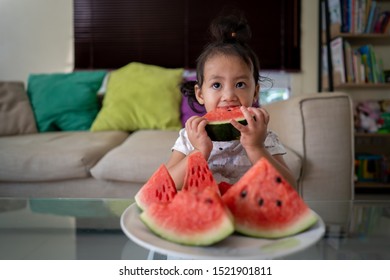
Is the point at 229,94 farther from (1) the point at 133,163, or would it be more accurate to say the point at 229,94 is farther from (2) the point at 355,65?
(2) the point at 355,65

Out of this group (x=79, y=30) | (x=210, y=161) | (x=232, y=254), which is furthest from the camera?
(x=79, y=30)

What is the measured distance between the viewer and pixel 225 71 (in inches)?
38.1

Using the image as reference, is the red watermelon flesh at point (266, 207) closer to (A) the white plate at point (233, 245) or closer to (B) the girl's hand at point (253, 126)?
(A) the white plate at point (233, 245)

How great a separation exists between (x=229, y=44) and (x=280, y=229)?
65 centimetres

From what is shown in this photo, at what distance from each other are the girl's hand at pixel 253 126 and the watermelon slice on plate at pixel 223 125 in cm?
2

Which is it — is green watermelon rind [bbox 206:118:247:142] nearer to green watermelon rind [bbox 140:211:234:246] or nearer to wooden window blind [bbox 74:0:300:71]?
green watermelon rind [bbox 140:211:234:246]

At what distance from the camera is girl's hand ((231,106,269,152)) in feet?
2.56

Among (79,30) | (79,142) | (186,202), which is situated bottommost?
(79,142)

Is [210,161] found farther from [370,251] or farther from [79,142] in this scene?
[79,142]

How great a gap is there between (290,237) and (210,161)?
60 cm

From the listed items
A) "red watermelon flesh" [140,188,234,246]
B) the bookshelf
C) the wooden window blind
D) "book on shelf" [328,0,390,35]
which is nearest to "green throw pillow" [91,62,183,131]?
the wooden window blind

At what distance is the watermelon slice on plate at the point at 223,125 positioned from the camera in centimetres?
79

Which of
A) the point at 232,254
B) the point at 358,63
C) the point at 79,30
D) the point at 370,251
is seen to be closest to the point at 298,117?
the point at 370,251

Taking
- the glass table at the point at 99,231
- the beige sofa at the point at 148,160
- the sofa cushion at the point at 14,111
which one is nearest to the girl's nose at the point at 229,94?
the glass table at the point at 99,231
